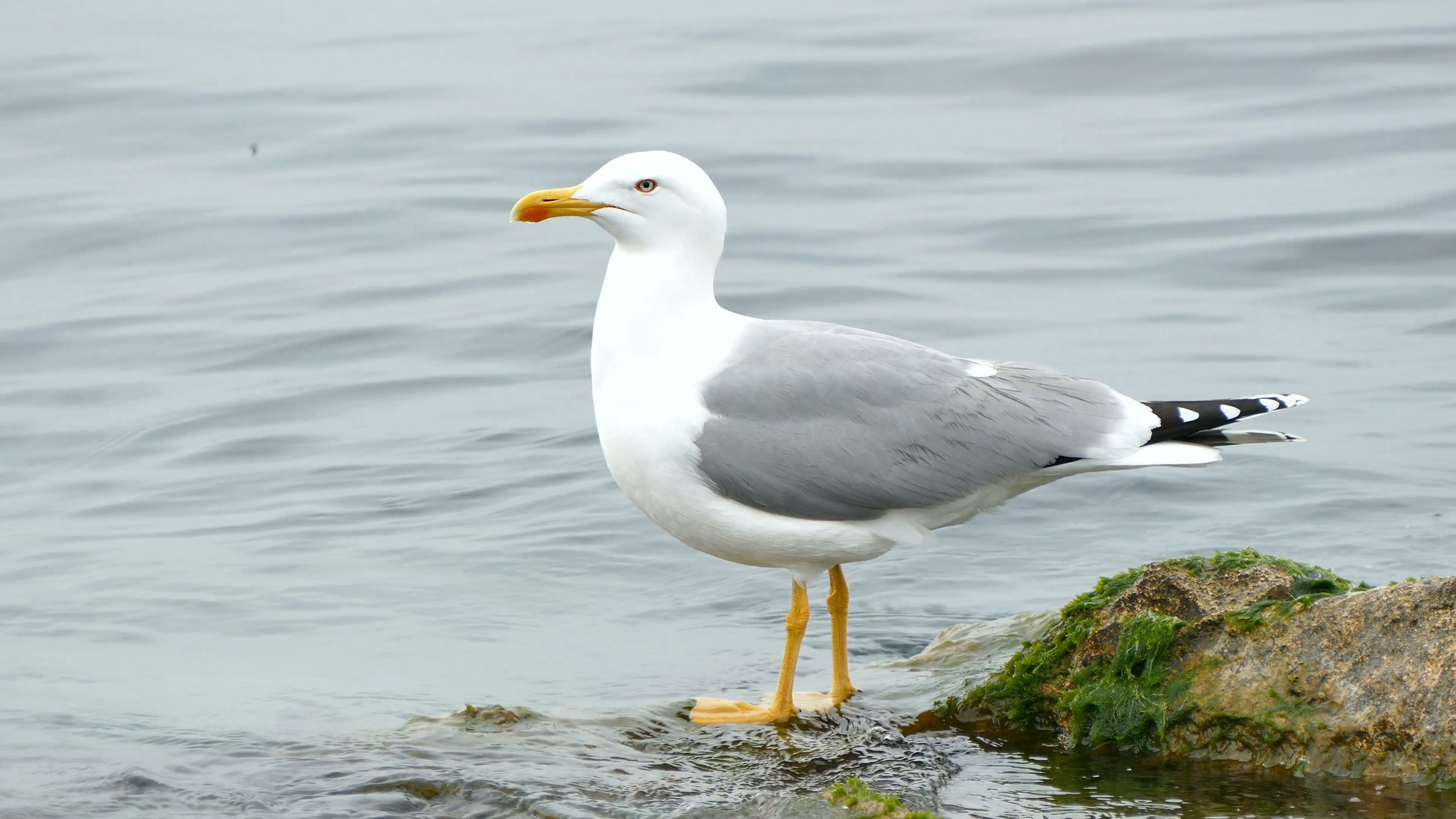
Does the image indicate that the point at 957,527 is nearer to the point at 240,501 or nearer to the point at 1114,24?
the point at 240,501

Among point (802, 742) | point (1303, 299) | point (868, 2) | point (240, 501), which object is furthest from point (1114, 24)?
point (802, 742)

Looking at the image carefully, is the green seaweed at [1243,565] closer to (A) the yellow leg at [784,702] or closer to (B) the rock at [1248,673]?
(B) the rock at [1248,673]

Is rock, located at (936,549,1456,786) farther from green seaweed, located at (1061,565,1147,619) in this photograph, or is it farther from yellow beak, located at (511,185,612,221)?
yellow beak, located at (511,185,612,221)

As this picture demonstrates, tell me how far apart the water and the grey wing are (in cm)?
71

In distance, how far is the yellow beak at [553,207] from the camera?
18.5ft

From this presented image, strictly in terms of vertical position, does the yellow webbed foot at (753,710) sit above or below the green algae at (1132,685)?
below

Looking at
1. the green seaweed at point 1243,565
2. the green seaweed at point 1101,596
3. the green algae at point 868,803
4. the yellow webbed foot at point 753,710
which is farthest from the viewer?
the yellow webbed foot at point 753,710

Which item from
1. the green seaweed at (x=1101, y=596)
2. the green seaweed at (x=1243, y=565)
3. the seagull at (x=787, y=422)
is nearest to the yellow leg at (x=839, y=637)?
the seagull at (x=787, y=422)

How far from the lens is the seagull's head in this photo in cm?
562

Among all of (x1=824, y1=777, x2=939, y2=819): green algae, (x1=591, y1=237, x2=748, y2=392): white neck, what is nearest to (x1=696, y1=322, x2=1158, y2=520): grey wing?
(x1=591, y1=237, x2=748, y2=392): white neck

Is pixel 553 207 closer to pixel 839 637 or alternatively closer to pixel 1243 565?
pixel 839 637

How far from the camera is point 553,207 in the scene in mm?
5637

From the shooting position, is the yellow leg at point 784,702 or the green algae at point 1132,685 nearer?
the green algae at point 1132,685

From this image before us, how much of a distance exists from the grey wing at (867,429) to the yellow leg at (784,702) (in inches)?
19.2
